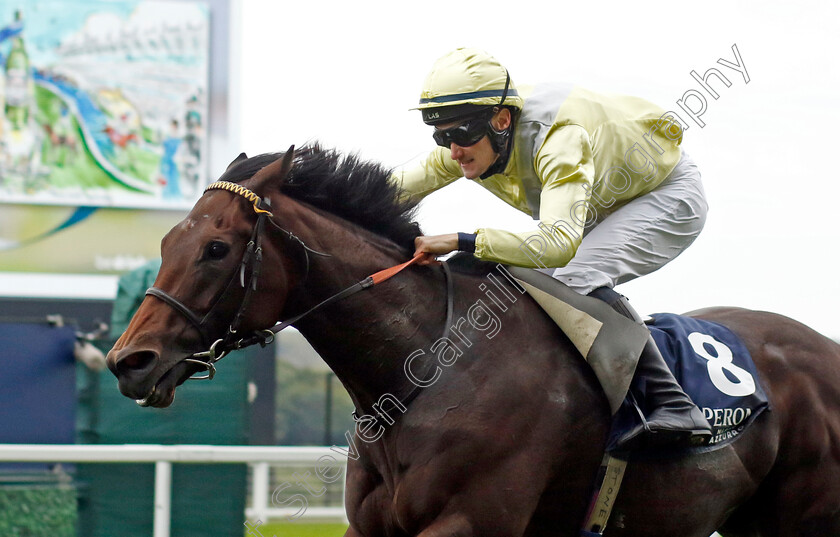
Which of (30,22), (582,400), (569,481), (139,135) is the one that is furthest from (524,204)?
(30,22)

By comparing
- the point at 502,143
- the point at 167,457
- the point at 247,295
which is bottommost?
the point at 167,457

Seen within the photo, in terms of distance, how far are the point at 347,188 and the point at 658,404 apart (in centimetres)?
114

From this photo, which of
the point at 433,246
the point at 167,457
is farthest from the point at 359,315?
the point at 167,457

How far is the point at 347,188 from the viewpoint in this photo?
9.26 feet

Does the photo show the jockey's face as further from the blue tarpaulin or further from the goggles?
the blue tarpaulin

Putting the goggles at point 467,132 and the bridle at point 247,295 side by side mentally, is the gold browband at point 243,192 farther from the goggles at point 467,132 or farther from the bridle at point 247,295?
the goggles at point 467,132

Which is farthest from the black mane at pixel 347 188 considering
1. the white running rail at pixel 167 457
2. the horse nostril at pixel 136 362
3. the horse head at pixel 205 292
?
the white running rail at pixel 167 457

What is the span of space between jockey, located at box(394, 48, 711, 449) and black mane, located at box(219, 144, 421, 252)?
13 centimetres

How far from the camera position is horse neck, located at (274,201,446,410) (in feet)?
8.73

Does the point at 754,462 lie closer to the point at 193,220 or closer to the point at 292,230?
the point at 292,230

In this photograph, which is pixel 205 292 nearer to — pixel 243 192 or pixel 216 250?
pixel 216 250

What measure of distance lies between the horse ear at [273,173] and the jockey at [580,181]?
0.45 meters

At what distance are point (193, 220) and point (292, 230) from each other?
10.8 inches

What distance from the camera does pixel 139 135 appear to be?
746 centimetres
